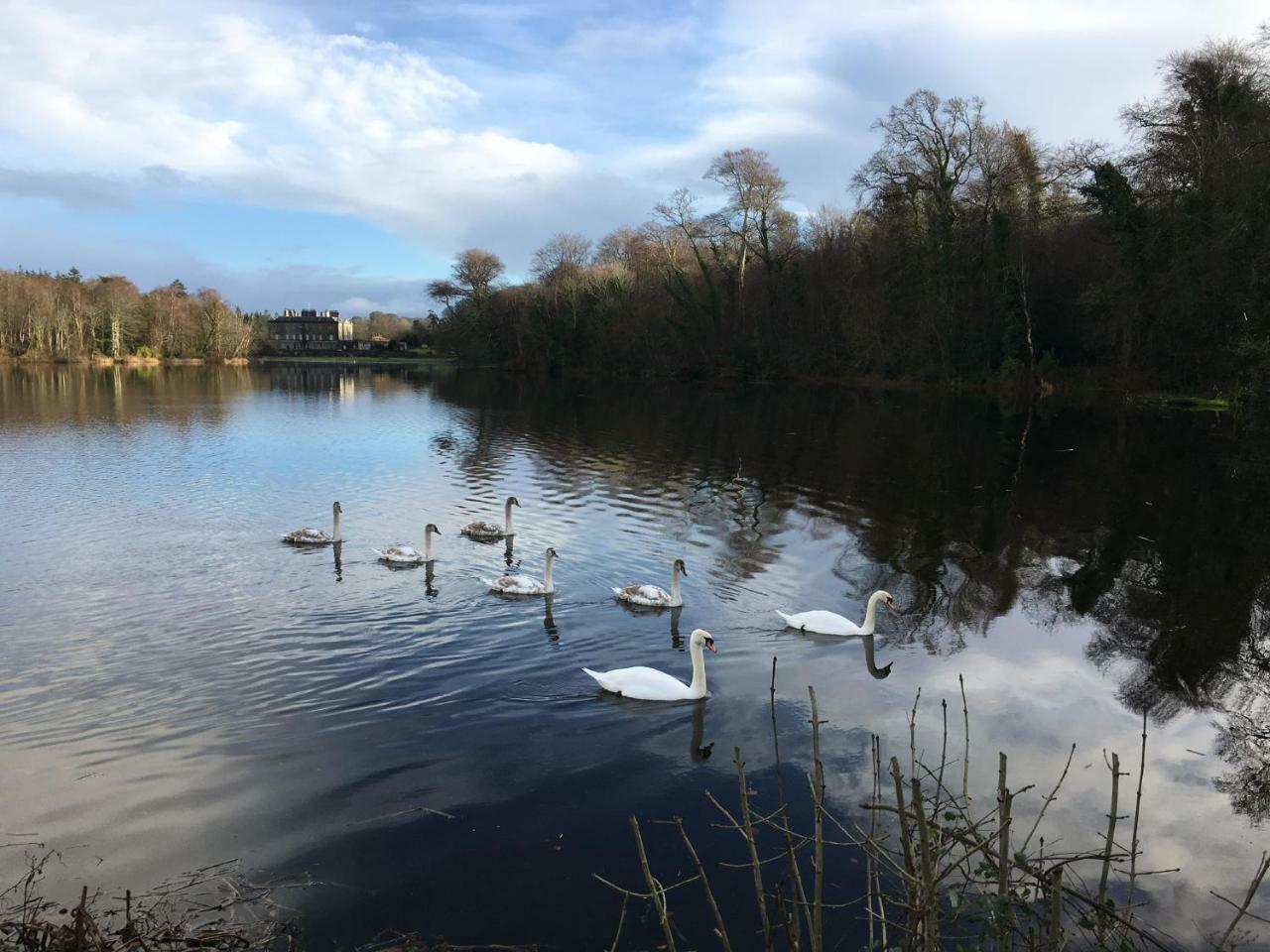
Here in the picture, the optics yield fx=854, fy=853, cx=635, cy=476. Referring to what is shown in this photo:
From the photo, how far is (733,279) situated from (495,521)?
4906cm

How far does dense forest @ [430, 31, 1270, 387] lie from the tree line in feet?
164

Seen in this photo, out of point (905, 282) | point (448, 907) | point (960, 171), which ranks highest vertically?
point (960, 171)

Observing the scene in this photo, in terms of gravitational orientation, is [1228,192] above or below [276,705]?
above

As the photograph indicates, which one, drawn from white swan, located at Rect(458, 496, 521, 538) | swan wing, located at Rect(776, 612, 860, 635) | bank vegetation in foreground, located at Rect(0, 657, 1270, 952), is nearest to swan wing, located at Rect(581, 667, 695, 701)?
bank vegetation in foreground, located at Rect(0, 657, 1270, 952)

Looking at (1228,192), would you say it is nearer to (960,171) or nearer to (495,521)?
(960,171)

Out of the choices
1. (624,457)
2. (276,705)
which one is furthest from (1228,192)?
(276,705)

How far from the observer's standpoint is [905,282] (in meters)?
49.5

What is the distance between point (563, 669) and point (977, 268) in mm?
43651

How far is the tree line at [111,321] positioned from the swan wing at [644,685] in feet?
322

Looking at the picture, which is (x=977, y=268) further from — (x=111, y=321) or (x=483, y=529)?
(x=111, y=321)

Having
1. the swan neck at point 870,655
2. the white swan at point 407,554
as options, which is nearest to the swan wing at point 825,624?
the swan neck at point 870,655

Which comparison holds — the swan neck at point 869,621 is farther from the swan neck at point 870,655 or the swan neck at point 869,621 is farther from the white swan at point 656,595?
the white swan at point 656,595

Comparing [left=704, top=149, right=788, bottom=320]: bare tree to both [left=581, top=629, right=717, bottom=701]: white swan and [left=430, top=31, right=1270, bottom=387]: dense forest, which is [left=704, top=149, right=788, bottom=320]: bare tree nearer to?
[left=430, top=31, right=1270, bottom=387]: dense forest

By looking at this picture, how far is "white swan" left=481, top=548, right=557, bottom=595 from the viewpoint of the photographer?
38.8ft
